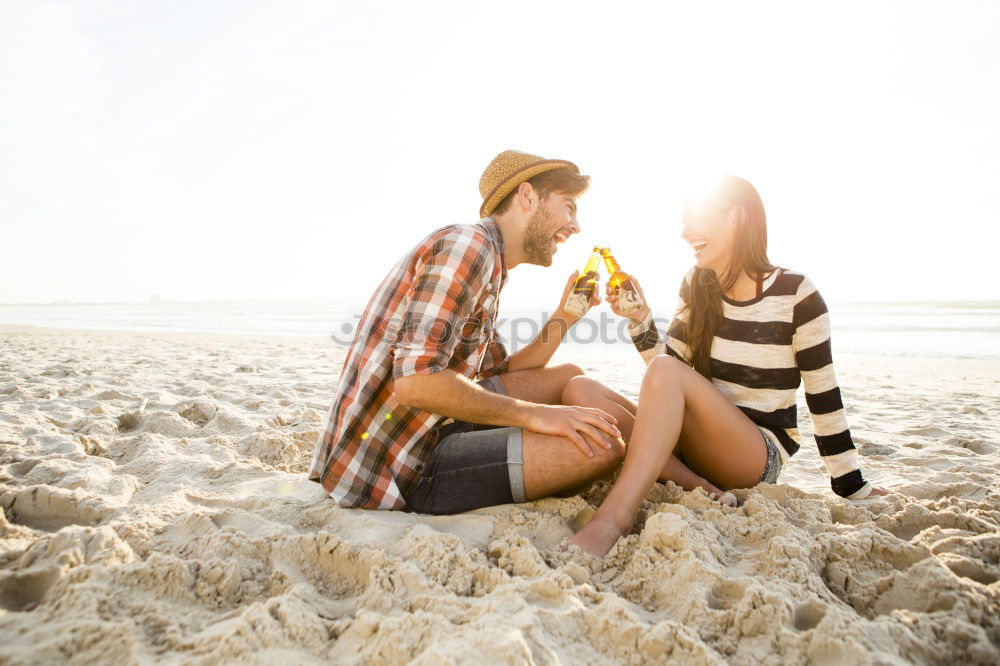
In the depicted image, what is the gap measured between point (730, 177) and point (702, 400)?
3.64 ft

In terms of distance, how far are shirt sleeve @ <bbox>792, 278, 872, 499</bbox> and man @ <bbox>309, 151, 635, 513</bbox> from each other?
0.96 meters

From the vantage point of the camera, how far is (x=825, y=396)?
8.09 ft

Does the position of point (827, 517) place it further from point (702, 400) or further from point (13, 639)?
point (13, 639)

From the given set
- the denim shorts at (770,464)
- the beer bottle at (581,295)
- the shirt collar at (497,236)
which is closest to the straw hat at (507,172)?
the shirt collar at (497,236)

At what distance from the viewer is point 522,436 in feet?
7.35

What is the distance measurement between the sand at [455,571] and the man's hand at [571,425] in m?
0.34

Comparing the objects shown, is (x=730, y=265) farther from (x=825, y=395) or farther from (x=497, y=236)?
(x=497, y=236)

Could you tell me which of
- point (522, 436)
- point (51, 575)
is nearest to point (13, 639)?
point (51, 575)

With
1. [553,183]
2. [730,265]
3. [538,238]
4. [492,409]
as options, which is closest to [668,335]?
[730,265]

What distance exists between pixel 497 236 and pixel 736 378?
1.35 metres

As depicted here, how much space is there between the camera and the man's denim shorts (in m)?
2.24

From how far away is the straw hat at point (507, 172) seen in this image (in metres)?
2.55

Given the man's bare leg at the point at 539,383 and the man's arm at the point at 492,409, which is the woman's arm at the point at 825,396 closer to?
the man's arm at the point at 492,409

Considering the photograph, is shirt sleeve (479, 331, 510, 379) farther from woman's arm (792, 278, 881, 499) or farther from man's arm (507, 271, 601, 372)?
woman's arm (792, 278, 881, 499)
